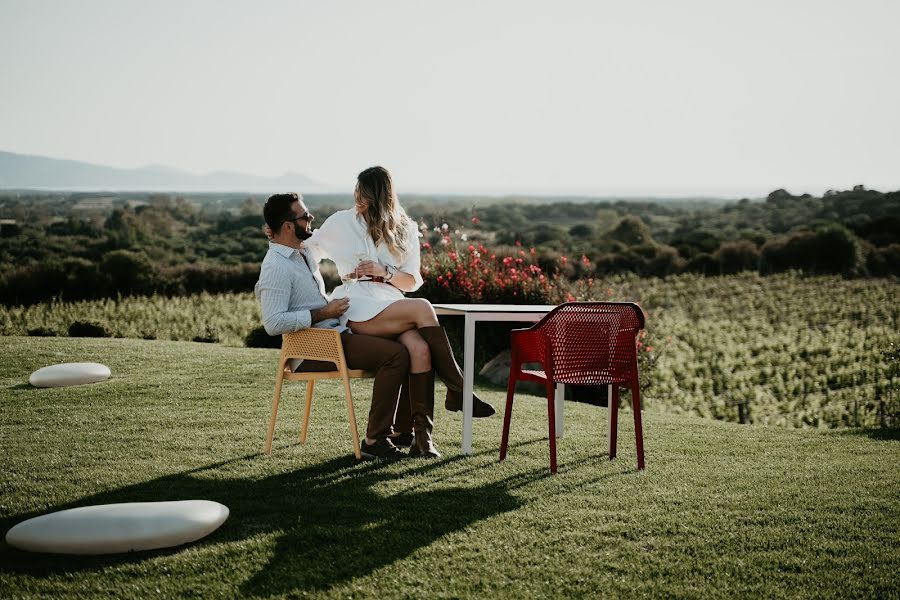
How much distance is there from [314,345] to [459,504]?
1.28 meters

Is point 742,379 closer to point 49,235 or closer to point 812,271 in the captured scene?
point 812,271

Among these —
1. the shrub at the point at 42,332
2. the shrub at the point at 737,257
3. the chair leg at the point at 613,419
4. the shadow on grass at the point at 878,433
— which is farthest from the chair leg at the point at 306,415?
the shrub at the point at 737,257

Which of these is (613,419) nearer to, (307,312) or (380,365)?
(380,365)

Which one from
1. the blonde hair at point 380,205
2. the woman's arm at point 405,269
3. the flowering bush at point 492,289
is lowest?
the flowering bush at point 492,289

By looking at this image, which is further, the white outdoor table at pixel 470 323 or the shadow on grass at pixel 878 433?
the shadow on grass at pixel 878 433

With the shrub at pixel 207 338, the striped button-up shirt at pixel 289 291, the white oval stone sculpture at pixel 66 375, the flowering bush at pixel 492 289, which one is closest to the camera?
the striped button-up shirt at pixel 289 291

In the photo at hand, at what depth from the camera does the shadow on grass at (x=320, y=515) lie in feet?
10.2

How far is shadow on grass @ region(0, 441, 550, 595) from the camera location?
123 inches

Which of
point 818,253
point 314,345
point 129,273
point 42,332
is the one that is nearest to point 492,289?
point 314,345

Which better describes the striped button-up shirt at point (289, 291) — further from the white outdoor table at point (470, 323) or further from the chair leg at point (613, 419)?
the chair leg at point (613, 419)

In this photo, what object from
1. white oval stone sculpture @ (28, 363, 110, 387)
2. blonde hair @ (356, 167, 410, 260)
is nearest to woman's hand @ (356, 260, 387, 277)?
blonde hair @ (356, 167, 410, 260)

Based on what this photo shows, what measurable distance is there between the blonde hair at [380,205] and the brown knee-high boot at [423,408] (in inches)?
29.2

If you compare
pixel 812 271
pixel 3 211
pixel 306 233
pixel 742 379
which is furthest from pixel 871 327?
pixel 3 211

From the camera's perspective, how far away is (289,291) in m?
4.78
